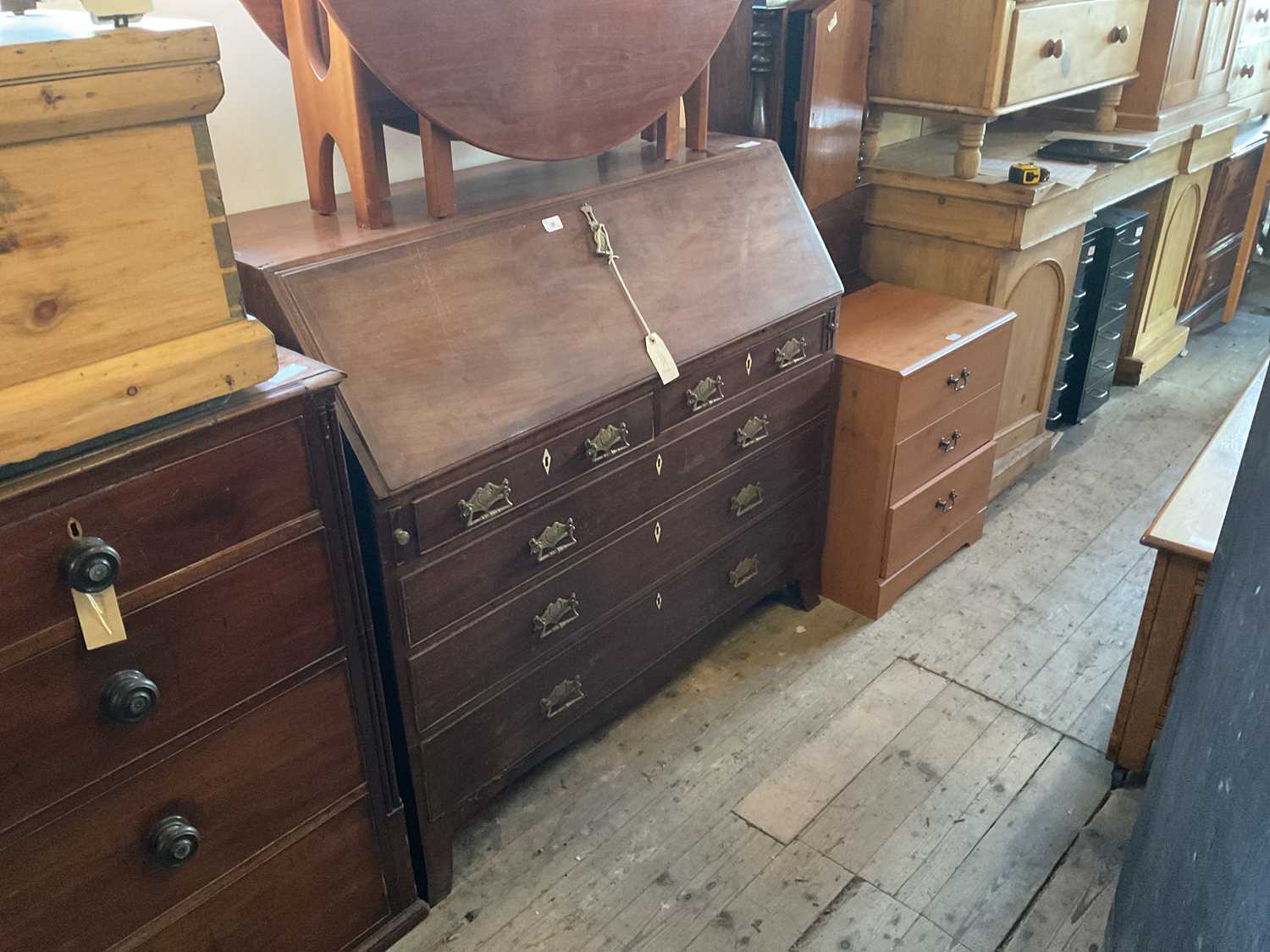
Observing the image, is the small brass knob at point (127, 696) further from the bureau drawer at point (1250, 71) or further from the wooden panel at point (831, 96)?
the bureau drawer at point (1250, 71)

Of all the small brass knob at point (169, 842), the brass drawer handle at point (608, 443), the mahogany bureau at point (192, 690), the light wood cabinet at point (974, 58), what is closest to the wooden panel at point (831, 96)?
the light wood cabinet at point (974, 58)

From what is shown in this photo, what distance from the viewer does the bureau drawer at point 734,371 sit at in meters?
1.97

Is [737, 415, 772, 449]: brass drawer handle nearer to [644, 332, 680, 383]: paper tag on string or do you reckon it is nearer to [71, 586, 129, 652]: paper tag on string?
[644, 332, 680, 383]: paper tag on string

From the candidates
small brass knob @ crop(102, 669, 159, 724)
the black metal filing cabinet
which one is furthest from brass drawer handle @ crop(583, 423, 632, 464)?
the black metal filing cabinet

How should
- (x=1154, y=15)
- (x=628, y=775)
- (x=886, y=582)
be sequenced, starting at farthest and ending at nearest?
(x=1154, y=15), (x=886, y=582), (x=628, y=775)

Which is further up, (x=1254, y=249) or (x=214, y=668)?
(x=214, y=668)

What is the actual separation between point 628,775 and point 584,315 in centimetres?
95

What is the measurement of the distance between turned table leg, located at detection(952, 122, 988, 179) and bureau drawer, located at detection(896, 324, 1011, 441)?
44 centimetres

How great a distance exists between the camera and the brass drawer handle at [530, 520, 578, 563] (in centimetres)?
179

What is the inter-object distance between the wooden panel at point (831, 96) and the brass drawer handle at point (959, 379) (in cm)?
56

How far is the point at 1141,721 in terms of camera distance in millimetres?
2035

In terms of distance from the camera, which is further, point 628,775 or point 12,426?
point 628,775

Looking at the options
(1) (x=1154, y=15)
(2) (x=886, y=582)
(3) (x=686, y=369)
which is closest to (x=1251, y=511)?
(3) (x=686, y=369)

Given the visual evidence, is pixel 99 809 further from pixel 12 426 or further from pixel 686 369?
pixel 686 369
